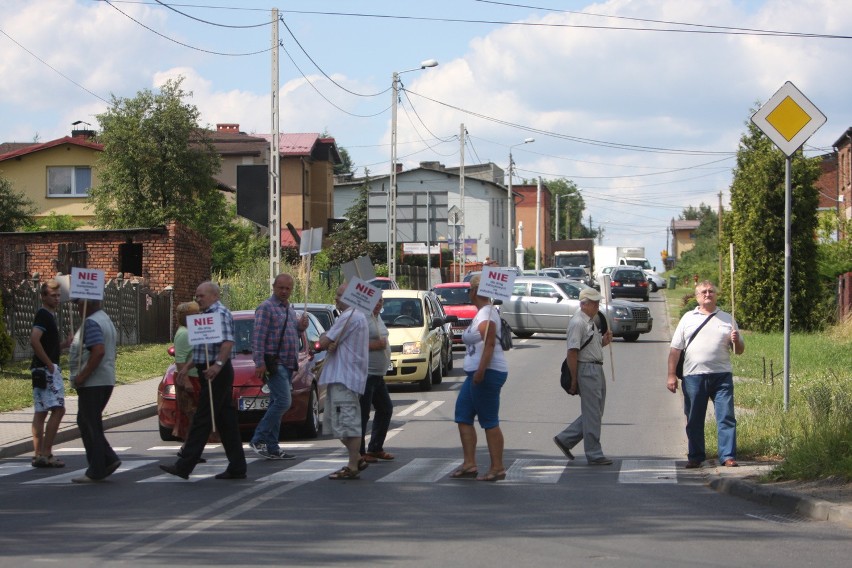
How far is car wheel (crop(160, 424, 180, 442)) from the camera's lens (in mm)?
14633

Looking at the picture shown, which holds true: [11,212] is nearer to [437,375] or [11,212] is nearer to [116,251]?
[116,251]

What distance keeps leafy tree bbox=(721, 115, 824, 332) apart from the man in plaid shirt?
22236 mm

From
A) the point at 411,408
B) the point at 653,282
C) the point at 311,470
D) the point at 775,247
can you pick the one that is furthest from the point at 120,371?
the point at 653,282

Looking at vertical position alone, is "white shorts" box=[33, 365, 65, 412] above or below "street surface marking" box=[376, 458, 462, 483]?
above

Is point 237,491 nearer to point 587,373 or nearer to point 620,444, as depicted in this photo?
point 587,373

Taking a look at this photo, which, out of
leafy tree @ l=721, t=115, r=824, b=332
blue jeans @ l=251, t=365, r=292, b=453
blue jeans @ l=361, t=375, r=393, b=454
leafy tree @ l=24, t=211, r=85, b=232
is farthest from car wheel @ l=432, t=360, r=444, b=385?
leafy tree @ l=24, t=211, r=85, b=232

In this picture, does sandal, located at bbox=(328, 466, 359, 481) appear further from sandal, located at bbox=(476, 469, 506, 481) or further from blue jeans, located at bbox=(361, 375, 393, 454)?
blue jeans, located at bbox=(361, 375, 393, 454)

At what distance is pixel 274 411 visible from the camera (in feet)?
41.2

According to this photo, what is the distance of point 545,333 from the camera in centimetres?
3650

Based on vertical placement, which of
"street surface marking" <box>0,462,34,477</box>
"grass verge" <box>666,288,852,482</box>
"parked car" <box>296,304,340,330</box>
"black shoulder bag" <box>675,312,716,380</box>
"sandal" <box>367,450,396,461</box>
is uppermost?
"parked car" <box>296,304,340,330</box>

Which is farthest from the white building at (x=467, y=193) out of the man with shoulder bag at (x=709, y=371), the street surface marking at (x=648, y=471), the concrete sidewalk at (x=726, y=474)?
the man with shoulder bag at (x=709, y=371)

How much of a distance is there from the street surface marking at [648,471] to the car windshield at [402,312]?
32.4ft

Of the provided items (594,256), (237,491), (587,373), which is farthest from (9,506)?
(594,256)

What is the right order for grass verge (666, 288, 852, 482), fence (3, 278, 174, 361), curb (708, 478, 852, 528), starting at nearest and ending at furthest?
curb (708, 478, 852, 528) → grass verge (666, 288, 852, 482) → fence (3, 278, 174, 361)
